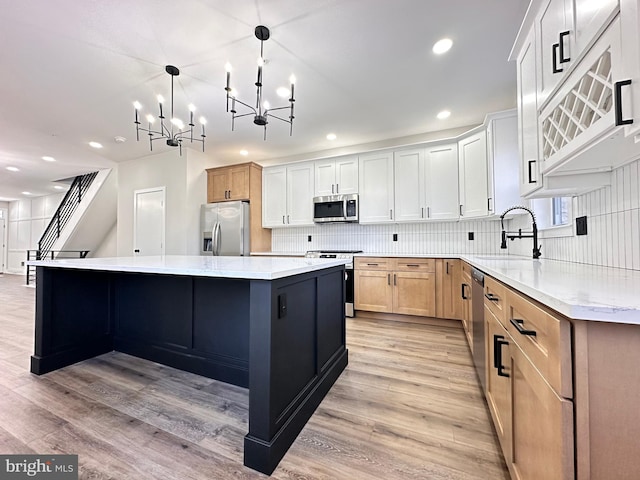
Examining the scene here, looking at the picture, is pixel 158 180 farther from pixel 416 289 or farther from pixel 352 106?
pixel 416 289

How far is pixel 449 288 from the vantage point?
3305 mm

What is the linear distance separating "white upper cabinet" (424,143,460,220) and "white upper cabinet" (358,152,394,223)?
527 mm

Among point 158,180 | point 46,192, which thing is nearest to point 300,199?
point 158,180

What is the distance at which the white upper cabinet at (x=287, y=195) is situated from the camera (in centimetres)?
461

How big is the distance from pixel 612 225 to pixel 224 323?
251 cm

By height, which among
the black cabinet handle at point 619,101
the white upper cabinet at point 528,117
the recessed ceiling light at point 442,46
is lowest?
the black cabinet handle at point 619,101

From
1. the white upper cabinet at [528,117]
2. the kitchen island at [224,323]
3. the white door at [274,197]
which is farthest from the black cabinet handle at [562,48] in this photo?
the white door at [274,197]

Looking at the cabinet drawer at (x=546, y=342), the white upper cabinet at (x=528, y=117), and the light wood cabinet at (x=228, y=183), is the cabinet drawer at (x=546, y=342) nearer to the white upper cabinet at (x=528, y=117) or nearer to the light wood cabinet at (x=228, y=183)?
the white upper cabinet at (x=528, y=117)

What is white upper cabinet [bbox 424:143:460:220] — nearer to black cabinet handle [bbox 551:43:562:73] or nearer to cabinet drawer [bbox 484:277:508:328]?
cabinet drawer [bbox 484:277:508:328]

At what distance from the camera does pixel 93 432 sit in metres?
1.46

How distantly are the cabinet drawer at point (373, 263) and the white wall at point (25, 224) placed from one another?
34.4 ft

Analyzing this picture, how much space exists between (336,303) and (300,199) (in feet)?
9.31

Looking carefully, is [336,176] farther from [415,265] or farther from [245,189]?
[415,265]

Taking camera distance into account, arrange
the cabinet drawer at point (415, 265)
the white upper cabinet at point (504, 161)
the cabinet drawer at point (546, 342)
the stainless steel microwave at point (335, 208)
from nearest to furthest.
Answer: the cabinet drawer at point (546, 342)
the white upper cabinet at point (504, 161)
the cabinet drawer at point (415, 265)
the stainless steel microwave at point (335, 208)
